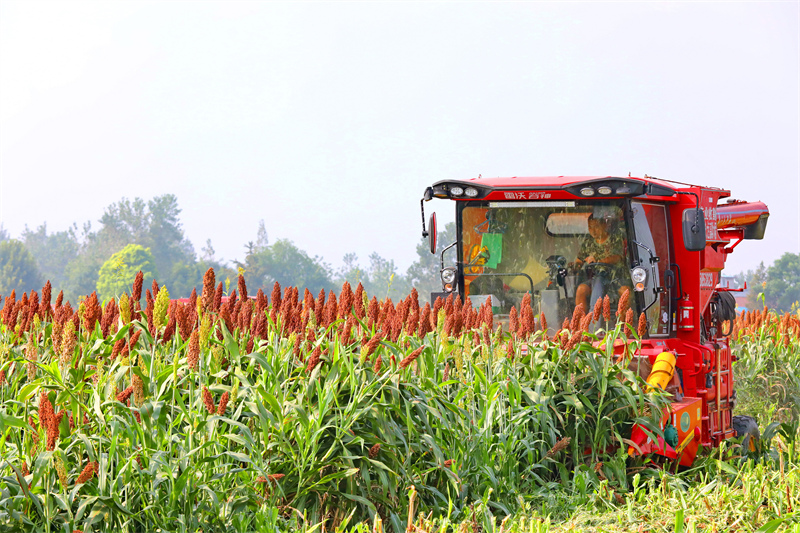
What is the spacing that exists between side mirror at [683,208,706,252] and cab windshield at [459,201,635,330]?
50 cm

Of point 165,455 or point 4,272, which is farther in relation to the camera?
point 4,272

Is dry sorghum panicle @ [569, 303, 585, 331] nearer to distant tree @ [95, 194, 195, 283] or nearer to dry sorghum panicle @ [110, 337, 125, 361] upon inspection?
dry sorghum panicle @ [110, 337, 125, 361]

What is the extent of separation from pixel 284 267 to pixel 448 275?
81569 millimetres

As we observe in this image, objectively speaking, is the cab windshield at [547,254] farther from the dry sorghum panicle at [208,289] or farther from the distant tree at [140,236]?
the distant tree at [140,236]

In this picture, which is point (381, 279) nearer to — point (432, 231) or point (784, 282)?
point (784, 282)

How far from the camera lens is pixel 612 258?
674cm

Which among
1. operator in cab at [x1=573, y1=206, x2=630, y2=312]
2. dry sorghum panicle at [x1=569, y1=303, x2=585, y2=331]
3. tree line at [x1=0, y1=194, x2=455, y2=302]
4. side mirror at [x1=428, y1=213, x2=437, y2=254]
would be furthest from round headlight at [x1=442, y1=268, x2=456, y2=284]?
tree line at [x1=0, y1=194, x2=455, y2=302]

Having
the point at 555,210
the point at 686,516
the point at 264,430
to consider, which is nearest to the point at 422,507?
the point at 264,430

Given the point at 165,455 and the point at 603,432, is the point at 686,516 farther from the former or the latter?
the point at 165,455

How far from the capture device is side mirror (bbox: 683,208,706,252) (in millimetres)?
6324

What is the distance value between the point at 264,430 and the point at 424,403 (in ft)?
3.53

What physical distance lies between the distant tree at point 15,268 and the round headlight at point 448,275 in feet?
236

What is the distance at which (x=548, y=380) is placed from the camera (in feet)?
16.7

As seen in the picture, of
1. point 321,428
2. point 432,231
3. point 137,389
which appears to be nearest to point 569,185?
point 432,231
